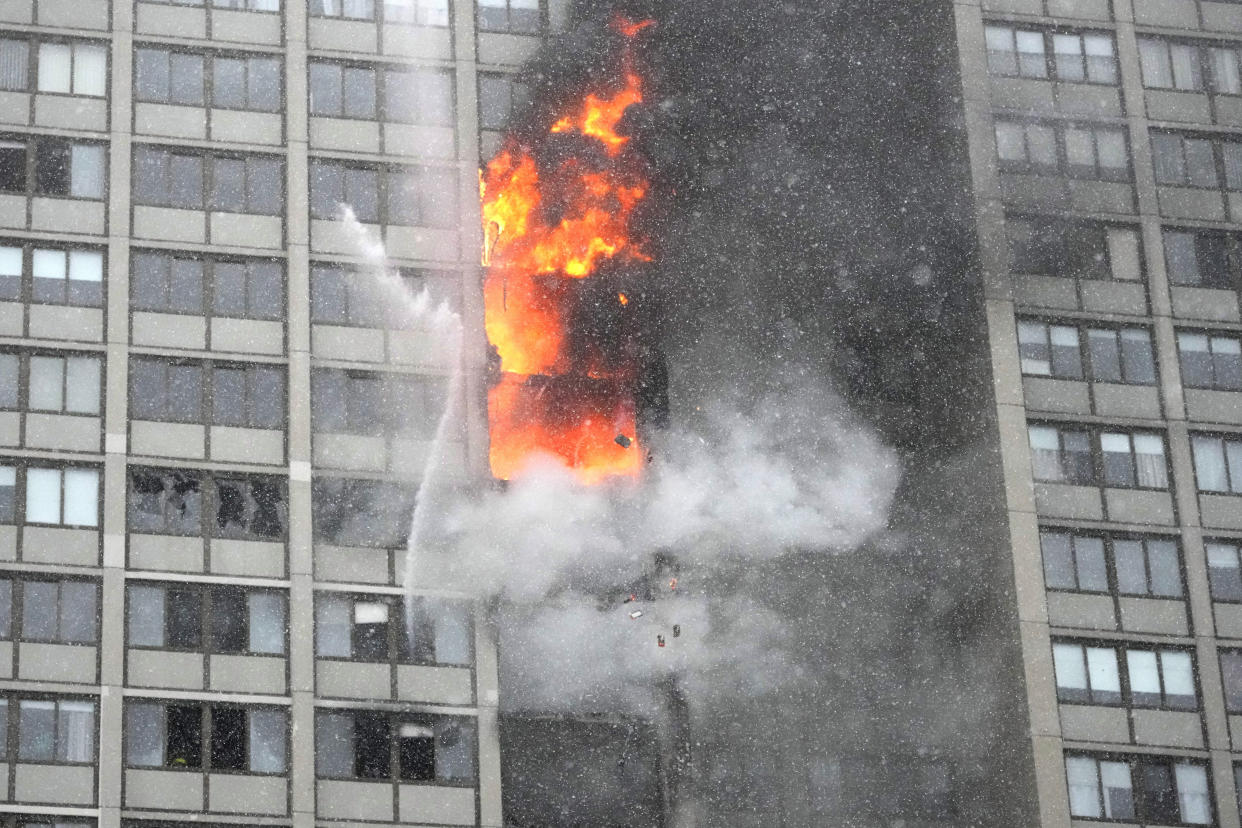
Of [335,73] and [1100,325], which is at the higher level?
[335,73]

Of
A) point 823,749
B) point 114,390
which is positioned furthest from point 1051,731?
point 114,390

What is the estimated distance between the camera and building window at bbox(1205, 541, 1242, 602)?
5534cm

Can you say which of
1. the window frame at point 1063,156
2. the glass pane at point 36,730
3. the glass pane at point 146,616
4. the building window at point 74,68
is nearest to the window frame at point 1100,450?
the window frame at point 1063,156

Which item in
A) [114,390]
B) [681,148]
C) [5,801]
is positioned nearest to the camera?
[5,801]

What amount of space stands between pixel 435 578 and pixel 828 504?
1026cm

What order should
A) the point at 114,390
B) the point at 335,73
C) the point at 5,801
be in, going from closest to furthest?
1. the point at 5,801
2. the point at 114,390
3. the point at 335,73

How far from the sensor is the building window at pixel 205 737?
162ft

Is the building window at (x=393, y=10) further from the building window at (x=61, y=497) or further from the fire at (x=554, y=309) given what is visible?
the building window at (x=61, y=497)

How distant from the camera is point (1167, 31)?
59.3m

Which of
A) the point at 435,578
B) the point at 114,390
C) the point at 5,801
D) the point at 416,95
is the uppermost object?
the point at 416,95

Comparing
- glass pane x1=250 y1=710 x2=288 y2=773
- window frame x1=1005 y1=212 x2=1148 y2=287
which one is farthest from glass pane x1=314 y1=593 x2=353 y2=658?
window frame x1=1005 y1=212 x2=1148 y2=287

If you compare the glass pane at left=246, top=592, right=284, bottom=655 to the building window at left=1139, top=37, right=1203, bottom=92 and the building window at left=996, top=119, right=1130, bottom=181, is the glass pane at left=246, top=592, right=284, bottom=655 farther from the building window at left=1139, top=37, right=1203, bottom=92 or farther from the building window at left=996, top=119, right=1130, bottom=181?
the building window at left=1139, top=37, right=1203, bottom=92

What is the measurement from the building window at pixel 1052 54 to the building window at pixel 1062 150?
1300 millimetres

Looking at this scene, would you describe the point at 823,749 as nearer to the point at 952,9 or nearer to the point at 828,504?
the point at 828,504
